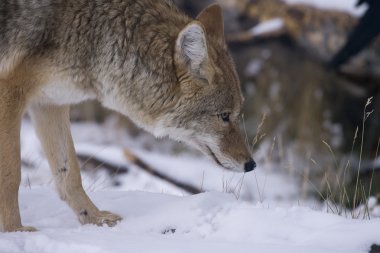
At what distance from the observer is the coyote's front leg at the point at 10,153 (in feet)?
13.1

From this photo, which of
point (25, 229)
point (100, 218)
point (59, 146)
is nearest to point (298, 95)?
point (59, 146)

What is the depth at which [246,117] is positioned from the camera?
34.4ft

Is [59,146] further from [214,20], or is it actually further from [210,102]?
[214,20]

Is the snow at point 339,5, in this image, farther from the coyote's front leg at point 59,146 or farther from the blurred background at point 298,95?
the coyote's front leg at point 59,146

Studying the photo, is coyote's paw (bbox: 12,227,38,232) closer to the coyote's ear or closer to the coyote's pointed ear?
the coyote's ear

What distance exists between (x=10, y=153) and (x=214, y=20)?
1.60m

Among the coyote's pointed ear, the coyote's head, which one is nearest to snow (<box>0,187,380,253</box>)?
the coyote's head

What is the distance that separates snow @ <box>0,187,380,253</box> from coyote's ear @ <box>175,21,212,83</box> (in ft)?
2.65

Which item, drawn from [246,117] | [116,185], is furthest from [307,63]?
[116,185]

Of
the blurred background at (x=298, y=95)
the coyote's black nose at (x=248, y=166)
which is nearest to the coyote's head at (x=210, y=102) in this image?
the coyote's black nose at (x=248, y=166)

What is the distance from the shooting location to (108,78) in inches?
169

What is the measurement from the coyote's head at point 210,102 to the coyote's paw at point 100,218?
0.67 m

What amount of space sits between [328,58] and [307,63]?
17.1 inches

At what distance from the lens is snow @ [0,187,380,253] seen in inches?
126
